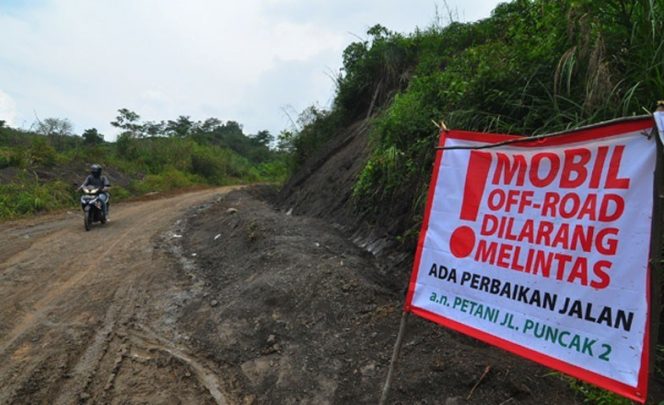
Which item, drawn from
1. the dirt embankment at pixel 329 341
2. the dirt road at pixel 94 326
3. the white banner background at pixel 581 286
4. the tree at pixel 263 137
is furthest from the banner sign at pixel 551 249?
the tree at pixel 263 137

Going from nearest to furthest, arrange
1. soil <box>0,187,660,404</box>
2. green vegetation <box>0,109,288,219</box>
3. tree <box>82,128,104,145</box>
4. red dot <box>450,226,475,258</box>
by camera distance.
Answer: red dot <box>450,226,475,258</box> < soil <box>0,187,660,404</box> < green vegetation <box>0,109,288,219</box> < tree <box>82,128,104,145</box>

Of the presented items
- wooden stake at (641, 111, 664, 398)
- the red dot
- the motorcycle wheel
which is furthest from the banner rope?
the motorcycle wheel

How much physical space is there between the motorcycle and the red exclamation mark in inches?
390

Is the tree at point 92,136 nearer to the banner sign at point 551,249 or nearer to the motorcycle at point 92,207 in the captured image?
the motorcycle at point 92,207

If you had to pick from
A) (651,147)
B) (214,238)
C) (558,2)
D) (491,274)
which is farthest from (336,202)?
(651,147)

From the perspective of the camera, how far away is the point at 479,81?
5.26m

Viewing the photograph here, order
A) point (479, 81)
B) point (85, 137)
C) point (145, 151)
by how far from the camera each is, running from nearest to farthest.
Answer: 1. point (479, 81)
2. point (145, 151)
3. point (85, 137)

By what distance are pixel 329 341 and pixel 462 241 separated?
1.92 meters

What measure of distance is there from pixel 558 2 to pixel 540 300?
432cm

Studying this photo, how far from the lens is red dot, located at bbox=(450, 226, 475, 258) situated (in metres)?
2.73

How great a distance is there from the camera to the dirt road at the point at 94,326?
3.77 m

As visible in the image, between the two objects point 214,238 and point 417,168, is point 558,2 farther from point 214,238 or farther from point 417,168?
point 214,238

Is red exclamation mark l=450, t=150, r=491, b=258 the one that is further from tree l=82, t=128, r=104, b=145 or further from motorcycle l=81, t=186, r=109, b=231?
tree l=82, t=128, r=104, b=145

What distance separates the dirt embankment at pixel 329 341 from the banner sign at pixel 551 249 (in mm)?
835
